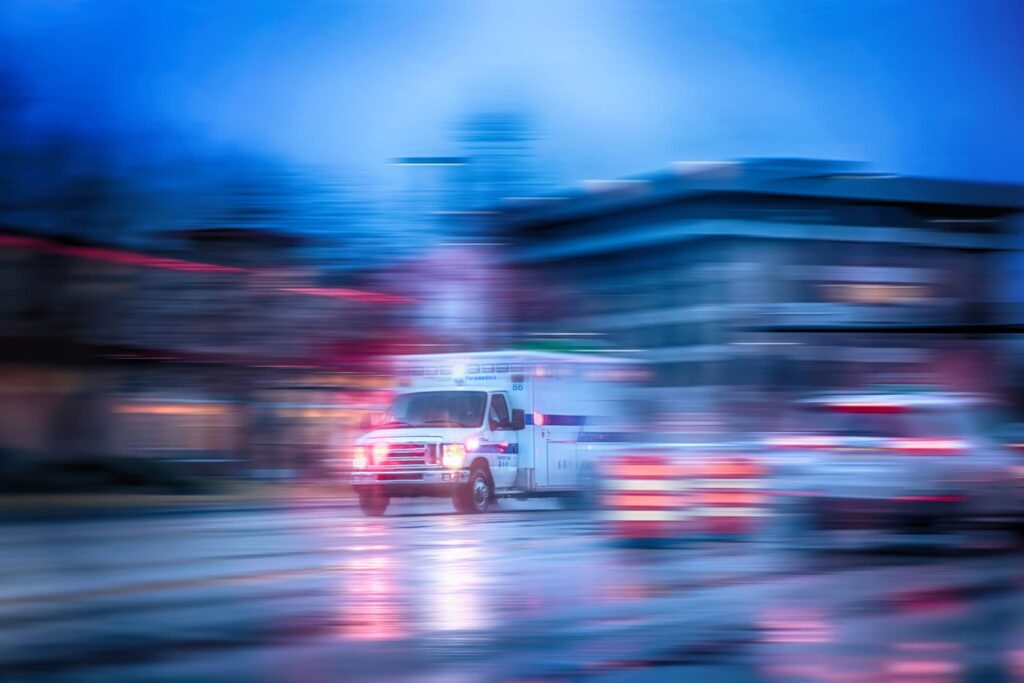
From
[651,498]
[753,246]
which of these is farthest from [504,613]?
[753,246]

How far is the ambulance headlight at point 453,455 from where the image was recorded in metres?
22.4

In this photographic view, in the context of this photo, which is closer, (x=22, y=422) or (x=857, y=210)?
(x=22, y=422)

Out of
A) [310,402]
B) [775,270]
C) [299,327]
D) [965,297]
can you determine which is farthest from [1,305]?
[775,270]

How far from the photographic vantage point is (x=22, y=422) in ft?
125

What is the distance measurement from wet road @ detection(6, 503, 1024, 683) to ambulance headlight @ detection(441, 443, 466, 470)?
23.5 ft

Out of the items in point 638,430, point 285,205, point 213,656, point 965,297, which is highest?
point 285,205

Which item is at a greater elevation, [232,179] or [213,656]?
[232,179]

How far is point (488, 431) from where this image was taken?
23094mm

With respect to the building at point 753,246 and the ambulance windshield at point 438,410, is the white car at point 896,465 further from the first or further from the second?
the building at point 753,246

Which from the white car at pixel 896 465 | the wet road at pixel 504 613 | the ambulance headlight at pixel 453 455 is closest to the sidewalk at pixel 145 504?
the ambulance headlight at pixel 453 455

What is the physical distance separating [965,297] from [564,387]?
11113 millimetres

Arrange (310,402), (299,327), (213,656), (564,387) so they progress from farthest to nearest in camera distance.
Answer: (310,402) → (299,327) → (564,387) → (213,656)

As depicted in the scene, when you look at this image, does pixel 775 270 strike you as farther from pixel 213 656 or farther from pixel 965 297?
pixel 213 656

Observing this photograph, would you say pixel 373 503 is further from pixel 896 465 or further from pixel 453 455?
pixel 896 465
